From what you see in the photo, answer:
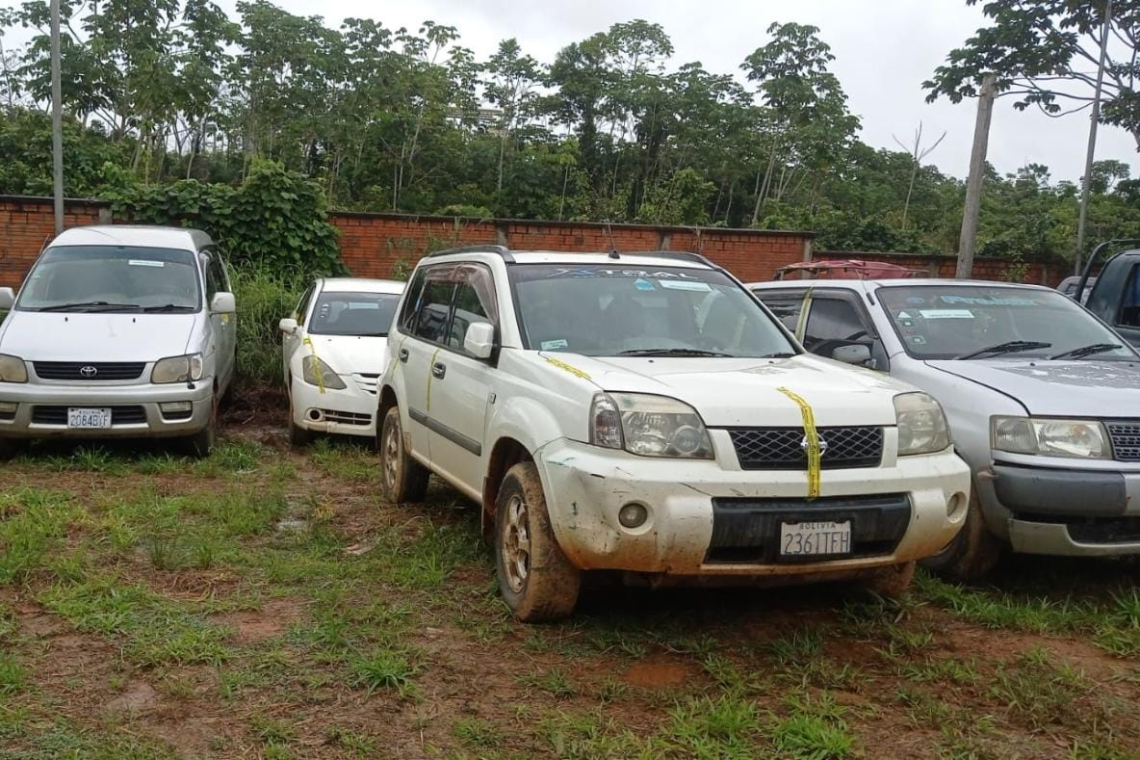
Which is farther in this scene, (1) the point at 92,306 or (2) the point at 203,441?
(1) the point at 92,306

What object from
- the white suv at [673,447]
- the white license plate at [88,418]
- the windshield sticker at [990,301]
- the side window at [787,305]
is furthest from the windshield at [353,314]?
the windshield sticker at [990,301]

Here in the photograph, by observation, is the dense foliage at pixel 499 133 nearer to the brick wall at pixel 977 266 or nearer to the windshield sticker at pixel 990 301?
the brick wall at pixel 977 266

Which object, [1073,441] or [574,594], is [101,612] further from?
[1073,441]

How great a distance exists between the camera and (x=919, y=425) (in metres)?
4.12

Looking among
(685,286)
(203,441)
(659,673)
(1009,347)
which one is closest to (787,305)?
(1009,347)

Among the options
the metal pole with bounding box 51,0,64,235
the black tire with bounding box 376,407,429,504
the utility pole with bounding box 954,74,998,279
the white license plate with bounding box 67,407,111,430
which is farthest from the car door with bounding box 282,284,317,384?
the utility pole with bounding box 954,74,998,279

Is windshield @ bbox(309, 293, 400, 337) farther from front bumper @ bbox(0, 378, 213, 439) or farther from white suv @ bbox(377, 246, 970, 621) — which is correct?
white suv @ bbox(377, 246, 970, 621)

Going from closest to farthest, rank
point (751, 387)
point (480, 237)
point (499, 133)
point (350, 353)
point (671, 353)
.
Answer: point (751, 387), point (671, 353), point (350, 353), point (480, 237), point (499, 133)

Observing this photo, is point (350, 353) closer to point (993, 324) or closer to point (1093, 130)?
point (993, 324)

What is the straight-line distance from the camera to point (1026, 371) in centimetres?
508

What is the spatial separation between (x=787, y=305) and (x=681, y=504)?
3.52 m

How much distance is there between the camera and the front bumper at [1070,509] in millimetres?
4348

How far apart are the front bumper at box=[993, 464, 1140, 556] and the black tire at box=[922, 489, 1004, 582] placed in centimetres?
18

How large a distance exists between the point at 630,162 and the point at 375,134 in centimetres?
815
